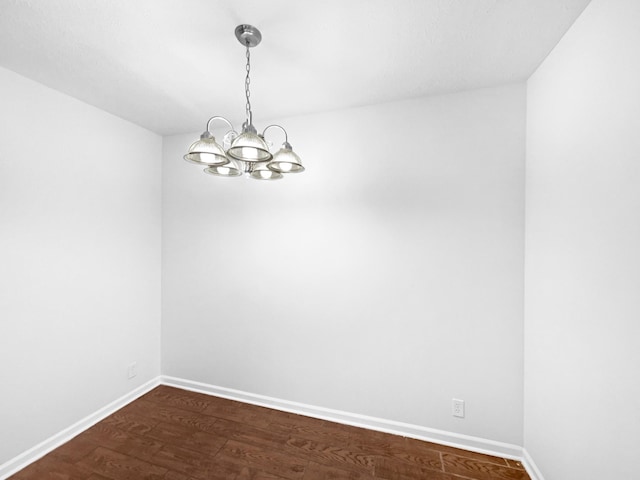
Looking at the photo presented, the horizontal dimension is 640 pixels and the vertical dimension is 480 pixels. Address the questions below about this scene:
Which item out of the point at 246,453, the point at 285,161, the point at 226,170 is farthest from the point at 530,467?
the point at 226,170

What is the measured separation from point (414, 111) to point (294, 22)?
1.15 m

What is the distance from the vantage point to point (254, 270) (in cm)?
255

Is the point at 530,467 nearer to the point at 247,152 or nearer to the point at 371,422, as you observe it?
the point at 371,422

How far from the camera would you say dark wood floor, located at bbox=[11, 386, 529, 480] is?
1754 millimetres

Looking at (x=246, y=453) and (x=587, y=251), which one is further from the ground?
(x=587, y=251)

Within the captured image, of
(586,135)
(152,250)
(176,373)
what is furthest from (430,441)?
(152,250)

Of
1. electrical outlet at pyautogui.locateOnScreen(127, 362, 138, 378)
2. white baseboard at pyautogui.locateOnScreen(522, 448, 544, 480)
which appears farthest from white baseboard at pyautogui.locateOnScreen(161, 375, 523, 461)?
electrical outlet at pyautogui.locateOnScreen(127, 362, 138, 378)

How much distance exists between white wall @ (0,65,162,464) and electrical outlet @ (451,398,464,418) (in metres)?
2.92

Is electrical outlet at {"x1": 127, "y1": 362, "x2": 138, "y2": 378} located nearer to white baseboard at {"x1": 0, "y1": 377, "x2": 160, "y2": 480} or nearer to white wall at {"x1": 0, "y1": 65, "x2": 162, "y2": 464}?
white wall at {"x1": 0, "y1": 65, "x2": 162, "y2": 464}

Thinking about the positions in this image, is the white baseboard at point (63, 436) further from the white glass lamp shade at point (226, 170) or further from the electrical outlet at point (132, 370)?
the white glass lamp shade at point (226, 170)

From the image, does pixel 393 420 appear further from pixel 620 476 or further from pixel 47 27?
pixel 47 27

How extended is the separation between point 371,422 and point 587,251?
75.8 inches

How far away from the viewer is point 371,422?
7.18 ft

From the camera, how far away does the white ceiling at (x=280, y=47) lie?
4.25ft
